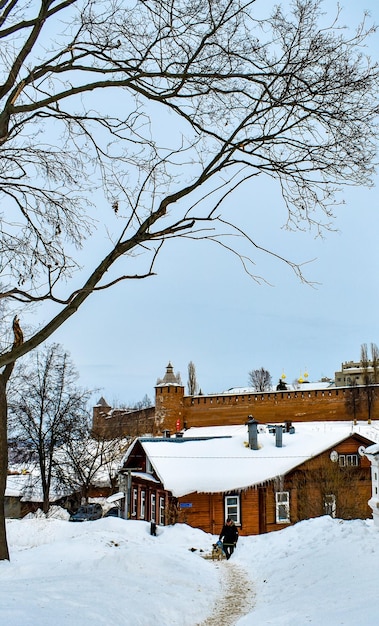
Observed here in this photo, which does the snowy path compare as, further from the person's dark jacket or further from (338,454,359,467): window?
(338,454,359,467): window

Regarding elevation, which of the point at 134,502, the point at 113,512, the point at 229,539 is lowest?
the point at 113,512

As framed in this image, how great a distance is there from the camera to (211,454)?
28.0 metres

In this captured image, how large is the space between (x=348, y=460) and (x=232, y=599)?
777 inches

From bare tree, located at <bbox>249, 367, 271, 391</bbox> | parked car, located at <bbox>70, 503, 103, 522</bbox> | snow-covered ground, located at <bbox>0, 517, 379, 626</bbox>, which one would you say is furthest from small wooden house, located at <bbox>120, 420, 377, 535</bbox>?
bare tree, located at <bbox>249, 367, 271, 391</bbox>

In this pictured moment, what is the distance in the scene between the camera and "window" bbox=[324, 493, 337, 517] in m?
24.2

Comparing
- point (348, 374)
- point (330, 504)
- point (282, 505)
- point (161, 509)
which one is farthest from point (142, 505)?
point (348, 374)

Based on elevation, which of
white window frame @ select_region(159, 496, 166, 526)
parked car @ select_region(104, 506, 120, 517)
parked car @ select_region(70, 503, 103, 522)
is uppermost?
white window frame @ select_region(159, 496, 166, 526)

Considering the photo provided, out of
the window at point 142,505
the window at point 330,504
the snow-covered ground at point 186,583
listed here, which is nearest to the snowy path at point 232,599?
the snow-covered ground at point 186,583

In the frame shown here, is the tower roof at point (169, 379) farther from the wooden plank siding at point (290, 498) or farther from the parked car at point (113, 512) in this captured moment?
the wooden plank siding at point (290, 498)

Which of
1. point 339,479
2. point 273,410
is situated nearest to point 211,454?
point 339,479

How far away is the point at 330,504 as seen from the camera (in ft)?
80.5

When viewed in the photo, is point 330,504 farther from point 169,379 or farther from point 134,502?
point 169,379

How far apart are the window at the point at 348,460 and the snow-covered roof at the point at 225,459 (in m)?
0.91

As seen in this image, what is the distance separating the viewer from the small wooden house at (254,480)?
25422 mm
